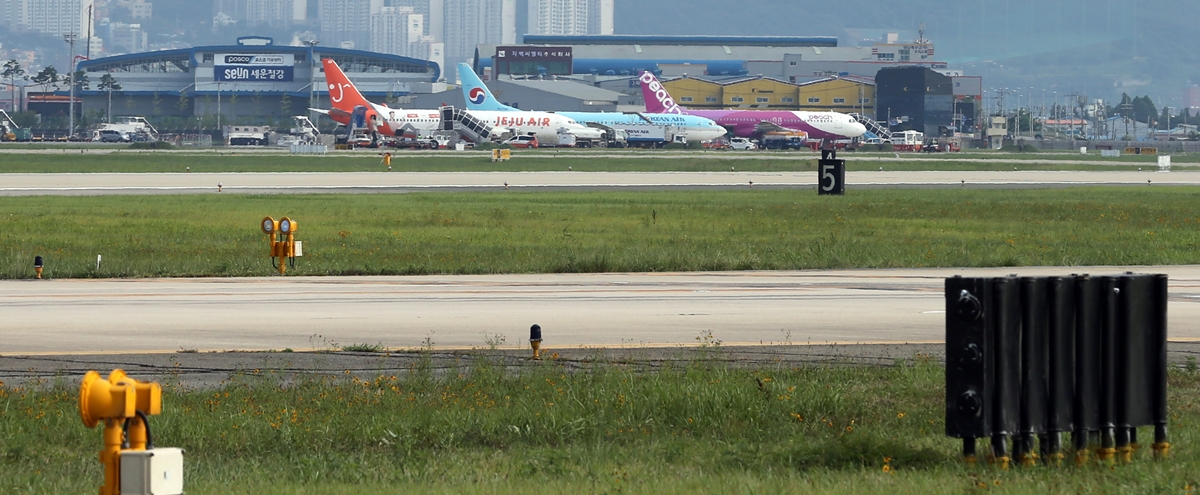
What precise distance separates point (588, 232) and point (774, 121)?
4678 inches

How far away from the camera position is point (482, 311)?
2144cm

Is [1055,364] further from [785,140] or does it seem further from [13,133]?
[13,133]

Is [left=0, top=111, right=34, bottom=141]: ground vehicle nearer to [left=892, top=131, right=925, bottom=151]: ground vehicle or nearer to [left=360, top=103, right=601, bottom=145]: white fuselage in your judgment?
[left=360, top=103, right=601, bottom=145]: white fuselage

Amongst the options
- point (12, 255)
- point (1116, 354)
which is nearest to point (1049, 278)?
point (1116, 354)

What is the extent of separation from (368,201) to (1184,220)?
1054 inches

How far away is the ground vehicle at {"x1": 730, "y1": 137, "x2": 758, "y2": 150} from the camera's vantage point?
145387 mm

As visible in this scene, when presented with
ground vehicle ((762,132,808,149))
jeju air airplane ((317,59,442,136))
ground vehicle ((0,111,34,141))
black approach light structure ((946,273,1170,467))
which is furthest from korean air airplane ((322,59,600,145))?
black approach light structure ((946,273,1170,467))

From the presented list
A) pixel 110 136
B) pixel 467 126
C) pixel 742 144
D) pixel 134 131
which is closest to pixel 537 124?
pixel 467 126

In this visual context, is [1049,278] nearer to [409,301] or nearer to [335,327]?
[335,327]

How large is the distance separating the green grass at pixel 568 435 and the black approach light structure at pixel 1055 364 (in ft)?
0.86

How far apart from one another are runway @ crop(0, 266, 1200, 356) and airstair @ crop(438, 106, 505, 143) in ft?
349

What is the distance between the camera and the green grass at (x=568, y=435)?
32.8 ft

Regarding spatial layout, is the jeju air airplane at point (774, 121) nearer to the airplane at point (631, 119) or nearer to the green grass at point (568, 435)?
the airplane at point (631, 119)

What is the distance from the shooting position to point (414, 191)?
193 feet
